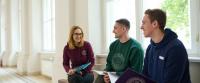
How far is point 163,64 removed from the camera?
6.76ft

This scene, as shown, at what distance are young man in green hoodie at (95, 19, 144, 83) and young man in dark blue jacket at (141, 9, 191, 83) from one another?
578 mm

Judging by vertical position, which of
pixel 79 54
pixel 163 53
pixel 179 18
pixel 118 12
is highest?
pixel 118 12

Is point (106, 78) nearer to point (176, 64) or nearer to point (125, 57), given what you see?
point (125, 57)

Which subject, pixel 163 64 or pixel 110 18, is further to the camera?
pixel 110 18

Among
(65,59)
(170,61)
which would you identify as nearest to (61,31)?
(65,59)

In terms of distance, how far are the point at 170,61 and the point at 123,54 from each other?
107 cm

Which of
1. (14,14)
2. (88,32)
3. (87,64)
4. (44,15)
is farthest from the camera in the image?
(14,14)

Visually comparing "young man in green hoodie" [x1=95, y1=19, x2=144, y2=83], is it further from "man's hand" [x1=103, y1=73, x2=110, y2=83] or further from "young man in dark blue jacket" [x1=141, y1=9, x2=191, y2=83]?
"young man in dark blue jacket" [x1=141, y1=9, x2=191, y2=83]

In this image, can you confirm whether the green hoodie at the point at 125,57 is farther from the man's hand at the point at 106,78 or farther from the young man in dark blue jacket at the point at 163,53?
the young man in dark blue jacket at the point at 163,53

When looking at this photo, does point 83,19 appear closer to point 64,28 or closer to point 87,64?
point 64,28

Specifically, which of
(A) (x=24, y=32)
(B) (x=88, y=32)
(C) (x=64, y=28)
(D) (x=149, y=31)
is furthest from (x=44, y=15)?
(D) (x=149, y=31)

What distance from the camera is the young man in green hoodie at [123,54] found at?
2.92 meters

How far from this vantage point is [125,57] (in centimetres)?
299

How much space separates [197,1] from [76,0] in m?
2.59
